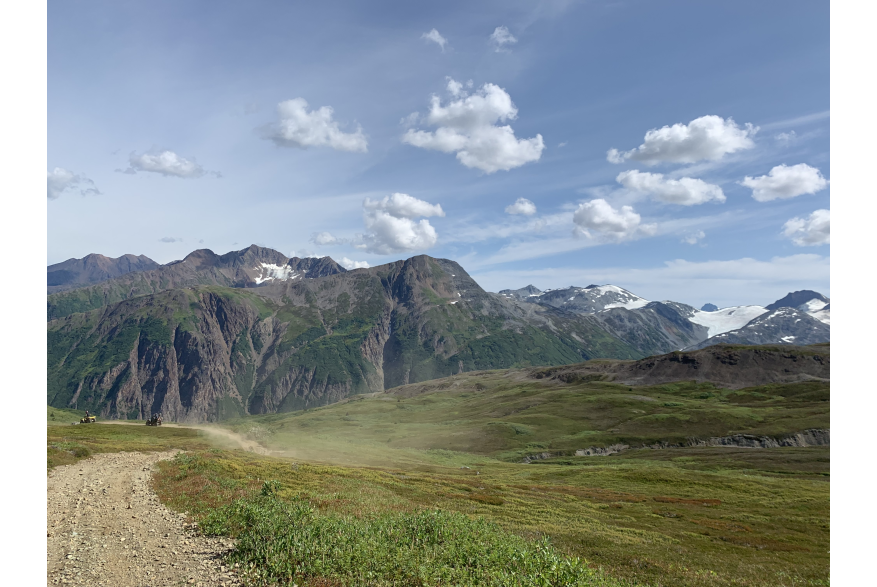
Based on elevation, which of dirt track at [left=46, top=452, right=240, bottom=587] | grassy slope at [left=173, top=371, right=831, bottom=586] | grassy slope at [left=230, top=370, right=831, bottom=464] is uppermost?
dirt track at [left=46, top=452, right=240, bottom=587]

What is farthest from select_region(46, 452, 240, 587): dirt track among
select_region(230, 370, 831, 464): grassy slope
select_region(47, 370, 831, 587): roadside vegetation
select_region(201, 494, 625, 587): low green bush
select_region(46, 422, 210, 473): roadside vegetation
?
select_region(230, 370, 831, 464): grassy slope

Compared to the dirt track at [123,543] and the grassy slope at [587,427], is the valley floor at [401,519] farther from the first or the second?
the grassy slope at [587,427]

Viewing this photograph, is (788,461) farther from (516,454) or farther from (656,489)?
(516,454)

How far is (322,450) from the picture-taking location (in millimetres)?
104188

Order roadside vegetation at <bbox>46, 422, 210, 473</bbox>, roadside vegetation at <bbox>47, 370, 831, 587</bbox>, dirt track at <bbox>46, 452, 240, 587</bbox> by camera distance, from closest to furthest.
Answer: dirt track at <bbox>46, 452, 240, 587</bbox> < roadside vegetation at <bbox>47, 370, 831, 587</bbox> < roadside vegetation at <bbox>46, 422, 210, 473</bbox>

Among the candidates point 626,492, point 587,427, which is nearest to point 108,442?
point 626,492

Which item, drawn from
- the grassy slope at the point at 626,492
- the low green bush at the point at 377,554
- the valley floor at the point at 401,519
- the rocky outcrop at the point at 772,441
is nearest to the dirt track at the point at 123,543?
the valley floor at the point at 401,519

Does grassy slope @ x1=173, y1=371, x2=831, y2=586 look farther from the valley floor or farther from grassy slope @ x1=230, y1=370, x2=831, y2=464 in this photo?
grassy slope @ x1=230, y1=370, x2=831, y2=464

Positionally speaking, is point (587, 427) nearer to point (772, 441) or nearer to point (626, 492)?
point (772, 441)

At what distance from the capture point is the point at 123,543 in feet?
76.7

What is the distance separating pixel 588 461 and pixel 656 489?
44498 mm

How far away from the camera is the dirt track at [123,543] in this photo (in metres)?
19.2

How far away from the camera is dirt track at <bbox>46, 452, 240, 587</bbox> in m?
19.2
